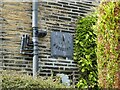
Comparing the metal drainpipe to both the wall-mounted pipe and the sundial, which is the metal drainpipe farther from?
the sundial

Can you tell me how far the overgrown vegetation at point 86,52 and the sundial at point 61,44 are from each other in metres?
0.13

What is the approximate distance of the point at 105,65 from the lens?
18.6 feet

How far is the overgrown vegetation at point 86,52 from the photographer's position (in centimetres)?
756

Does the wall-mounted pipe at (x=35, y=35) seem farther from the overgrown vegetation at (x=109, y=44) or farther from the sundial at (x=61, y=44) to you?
the overgrown vegetation at (x=109, y=44)

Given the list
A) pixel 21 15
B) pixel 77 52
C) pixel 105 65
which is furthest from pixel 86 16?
pixel 105 65

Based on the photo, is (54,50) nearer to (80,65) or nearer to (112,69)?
(80,65)

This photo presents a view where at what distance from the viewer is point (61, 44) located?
7.55 metres

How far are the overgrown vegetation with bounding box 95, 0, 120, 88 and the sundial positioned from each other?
1611 mm

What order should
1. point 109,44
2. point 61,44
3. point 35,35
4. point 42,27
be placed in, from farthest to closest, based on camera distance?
point 61,44 < point 42,27 < point 35,35 < point 109,44

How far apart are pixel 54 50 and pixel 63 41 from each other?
27 centimetres

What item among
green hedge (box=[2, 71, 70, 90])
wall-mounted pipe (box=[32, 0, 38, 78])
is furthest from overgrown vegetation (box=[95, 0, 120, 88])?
wall-mounted pipe (box=[32, 0, 38, 78])

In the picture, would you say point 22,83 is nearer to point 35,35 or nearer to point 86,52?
point 35,35

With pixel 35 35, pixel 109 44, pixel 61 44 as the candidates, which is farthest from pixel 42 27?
pixel 109 44

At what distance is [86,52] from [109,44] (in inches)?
78.9
